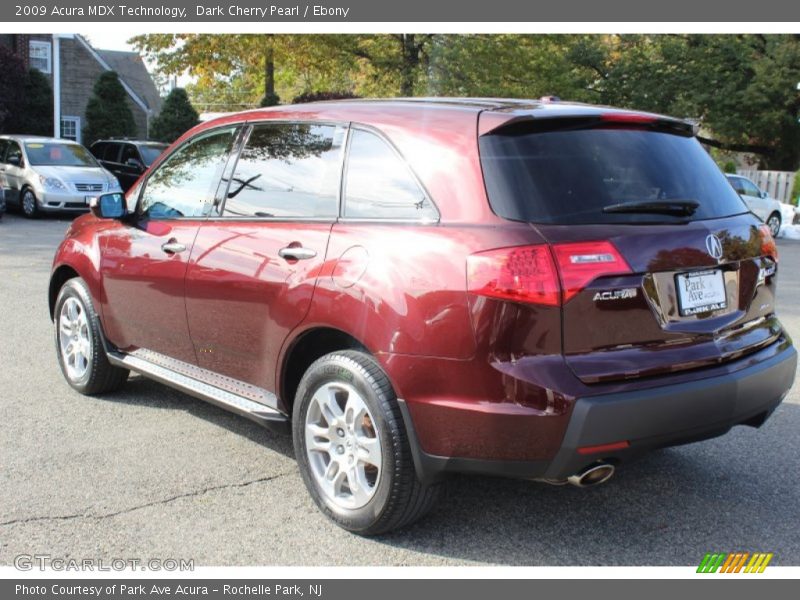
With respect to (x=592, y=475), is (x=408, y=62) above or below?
above

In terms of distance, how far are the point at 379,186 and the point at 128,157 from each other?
→ 64.9 ft

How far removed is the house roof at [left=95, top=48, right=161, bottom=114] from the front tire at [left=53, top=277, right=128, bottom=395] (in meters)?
51.3

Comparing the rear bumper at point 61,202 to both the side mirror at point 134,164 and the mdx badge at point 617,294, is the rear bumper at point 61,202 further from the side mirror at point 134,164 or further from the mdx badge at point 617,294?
the mdx badge at point 617,294

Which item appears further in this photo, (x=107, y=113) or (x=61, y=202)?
(x=107, y=113)

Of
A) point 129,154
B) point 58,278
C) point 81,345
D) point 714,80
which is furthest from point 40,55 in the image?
point 81,345

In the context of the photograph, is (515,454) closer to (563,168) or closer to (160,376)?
(563,168)

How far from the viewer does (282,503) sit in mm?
4168

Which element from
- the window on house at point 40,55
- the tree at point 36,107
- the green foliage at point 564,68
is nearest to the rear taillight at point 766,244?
the green foliage at point 564,68

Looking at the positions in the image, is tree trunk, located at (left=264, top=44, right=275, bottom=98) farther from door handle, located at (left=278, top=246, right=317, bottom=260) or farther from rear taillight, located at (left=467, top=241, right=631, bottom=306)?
rear taillight, located at (left=467, top=241, right=631, bottom=306)

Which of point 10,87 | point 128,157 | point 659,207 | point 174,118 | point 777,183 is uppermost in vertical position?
point 10,87

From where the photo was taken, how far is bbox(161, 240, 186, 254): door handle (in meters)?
4.82

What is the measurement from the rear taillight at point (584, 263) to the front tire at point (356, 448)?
0.85m

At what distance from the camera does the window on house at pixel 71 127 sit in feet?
128

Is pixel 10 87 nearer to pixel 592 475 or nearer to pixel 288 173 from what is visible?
pixel 288 173
